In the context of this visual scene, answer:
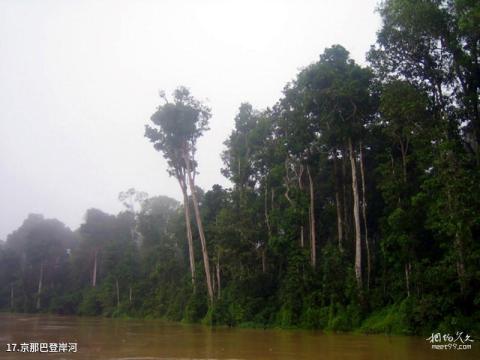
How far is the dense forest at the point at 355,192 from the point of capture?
709 inches

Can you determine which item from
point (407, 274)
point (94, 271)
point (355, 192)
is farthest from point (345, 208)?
point (94, 271)

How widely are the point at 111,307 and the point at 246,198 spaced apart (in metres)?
25.9

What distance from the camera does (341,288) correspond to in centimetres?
2314

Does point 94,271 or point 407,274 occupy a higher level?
point 94,271

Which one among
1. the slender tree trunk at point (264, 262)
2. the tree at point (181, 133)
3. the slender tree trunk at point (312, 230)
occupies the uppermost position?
the tree at point (181, 133)

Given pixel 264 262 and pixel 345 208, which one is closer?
pixel 345 208

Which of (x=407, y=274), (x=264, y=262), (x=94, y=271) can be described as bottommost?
(x=407, y=274)

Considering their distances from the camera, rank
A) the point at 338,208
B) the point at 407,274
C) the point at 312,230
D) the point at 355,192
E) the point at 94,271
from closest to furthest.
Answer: the point at 407,274 < the point at 355,192 < the point at 338,208 < the point at 312,230 < the point at 94,271

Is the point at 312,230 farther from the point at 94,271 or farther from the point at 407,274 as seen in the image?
the point at 94,271

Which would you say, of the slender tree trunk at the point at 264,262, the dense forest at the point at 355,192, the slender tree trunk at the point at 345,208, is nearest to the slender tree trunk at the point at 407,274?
the dense forest at the point at 355,192

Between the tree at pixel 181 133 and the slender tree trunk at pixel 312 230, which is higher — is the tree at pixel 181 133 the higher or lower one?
the higher one

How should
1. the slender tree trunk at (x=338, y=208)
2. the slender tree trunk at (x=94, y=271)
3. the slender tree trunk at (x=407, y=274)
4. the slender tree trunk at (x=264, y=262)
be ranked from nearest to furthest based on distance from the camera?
1. the slender tree trunk at (x=407, y=274)
2. the slender tree trunk at (x=338, y=208)
3. the slender tree trunk at (x=264, y=262)
4. the slender tree trunk at (x=94, y=271)

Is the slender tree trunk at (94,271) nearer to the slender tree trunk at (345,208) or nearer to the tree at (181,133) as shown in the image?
the tree at (181,133)

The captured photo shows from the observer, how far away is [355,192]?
75.2 feet
